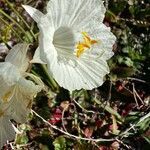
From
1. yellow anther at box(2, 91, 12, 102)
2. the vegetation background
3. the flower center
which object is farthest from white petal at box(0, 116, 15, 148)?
the vegetation background

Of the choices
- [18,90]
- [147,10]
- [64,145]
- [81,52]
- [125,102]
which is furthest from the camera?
[147,10]

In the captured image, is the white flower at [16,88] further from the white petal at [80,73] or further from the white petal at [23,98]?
the white petal at [80,73]

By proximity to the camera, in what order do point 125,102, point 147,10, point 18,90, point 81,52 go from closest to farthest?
1. point 18,90
2. point 81,52
3. point 125,102
4. point 147,10

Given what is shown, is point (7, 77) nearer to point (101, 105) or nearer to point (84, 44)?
point (84, 44)

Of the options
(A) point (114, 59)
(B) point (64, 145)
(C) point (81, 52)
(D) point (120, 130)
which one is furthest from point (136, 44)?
(C) point (81, 52)

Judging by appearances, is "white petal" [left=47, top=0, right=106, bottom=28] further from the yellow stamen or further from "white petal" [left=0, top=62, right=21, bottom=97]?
"white petal" [left=0, top=62, right=21, bottom=97]

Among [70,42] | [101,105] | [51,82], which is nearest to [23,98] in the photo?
[70,42]

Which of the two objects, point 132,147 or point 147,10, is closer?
point 132,147

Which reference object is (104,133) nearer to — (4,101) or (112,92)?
(112,92)
